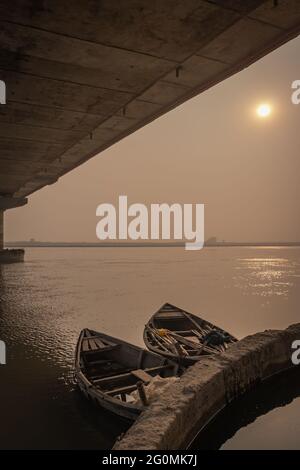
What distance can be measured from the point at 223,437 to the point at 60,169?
73.3 feet

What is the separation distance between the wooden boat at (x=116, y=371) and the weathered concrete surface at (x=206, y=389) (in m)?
0.93

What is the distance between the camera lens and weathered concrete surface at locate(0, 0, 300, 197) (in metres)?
7.55

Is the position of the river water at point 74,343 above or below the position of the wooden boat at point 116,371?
below

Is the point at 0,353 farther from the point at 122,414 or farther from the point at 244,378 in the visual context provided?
the point at 244,378

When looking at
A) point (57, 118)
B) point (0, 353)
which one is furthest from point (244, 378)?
point (57, 118)

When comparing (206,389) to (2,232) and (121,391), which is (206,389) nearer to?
(121,391)

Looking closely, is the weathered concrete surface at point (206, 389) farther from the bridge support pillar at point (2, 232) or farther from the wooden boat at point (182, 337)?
the bridge support pillar at point (2, 232)

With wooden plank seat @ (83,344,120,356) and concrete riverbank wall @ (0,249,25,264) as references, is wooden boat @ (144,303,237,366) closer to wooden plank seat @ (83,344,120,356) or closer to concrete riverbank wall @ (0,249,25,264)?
wooden plank seat @ (83,344,120,356)

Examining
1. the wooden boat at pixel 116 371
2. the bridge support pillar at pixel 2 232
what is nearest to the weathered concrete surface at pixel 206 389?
the wooden boat at pixel 116 371

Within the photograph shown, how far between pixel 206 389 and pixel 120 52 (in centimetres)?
821

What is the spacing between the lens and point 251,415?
7.38 metres

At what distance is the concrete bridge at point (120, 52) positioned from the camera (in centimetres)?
755

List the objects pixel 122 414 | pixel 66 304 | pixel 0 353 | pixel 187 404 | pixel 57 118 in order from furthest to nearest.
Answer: pixel 66 304, pixel 57 118, pixel 0 353, pixel 122 414, pixel 187 404

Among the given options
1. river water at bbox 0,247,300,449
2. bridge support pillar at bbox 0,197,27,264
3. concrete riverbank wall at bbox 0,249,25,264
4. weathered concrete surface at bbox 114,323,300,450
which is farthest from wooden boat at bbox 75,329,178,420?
concrete riverbank wall at bbox 0,249,25,264
